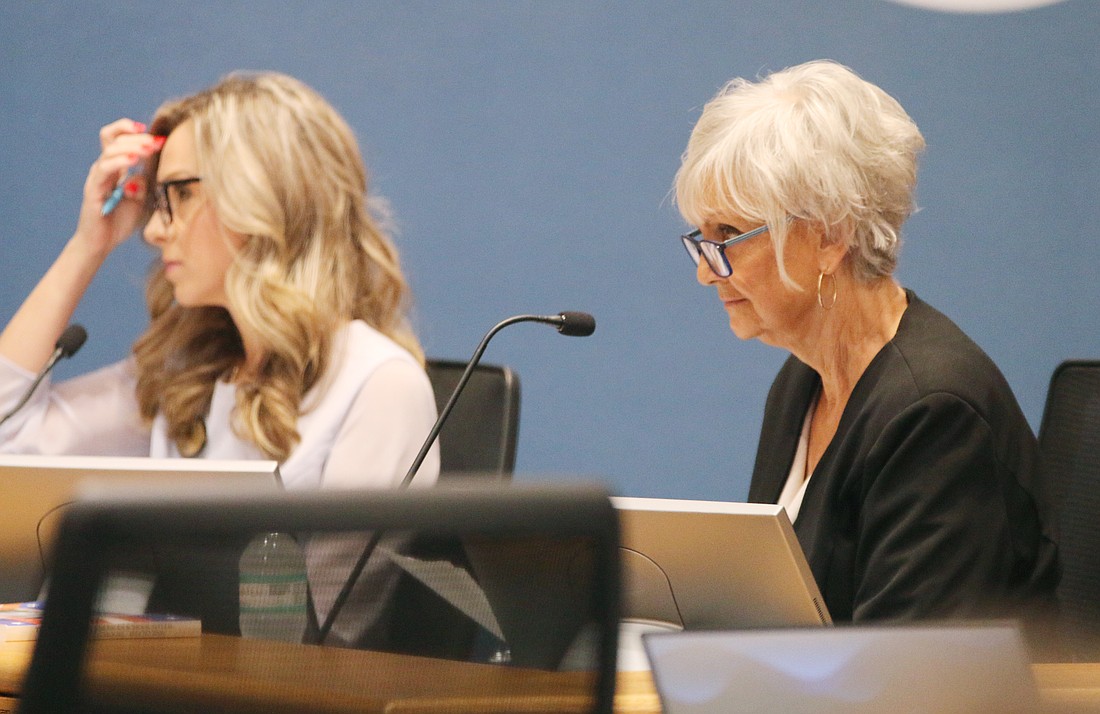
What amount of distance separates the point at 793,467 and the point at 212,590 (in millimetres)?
1339

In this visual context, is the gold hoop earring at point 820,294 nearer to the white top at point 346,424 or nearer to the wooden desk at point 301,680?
the white top at point 346,424

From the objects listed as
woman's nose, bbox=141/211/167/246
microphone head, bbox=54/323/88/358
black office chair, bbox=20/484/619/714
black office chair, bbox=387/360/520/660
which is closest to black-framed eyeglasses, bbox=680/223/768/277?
black office chair, bbox=387/360/520/660

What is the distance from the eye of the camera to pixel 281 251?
1940 millimetres

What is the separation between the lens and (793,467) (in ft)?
5.83

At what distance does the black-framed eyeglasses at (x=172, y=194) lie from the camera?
1.99 metres

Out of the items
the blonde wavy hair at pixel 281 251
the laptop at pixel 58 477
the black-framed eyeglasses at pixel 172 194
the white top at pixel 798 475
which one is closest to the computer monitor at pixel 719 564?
the laptop at pixel 58 477

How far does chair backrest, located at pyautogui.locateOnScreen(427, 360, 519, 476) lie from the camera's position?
1.93 metres

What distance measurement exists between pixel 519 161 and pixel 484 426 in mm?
938

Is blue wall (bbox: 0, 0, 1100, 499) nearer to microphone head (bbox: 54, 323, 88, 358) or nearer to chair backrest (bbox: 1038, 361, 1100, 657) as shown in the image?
microphone head (bbox: 54, 323, 88, 358)

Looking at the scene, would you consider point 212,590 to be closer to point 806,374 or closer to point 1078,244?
point 806,374

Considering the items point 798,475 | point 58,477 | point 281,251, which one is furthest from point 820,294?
point 58,477

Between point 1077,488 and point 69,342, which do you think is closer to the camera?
point 1077,488

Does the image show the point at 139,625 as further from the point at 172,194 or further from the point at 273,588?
the point at 172,194

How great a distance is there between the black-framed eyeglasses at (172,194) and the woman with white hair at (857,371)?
805mm
